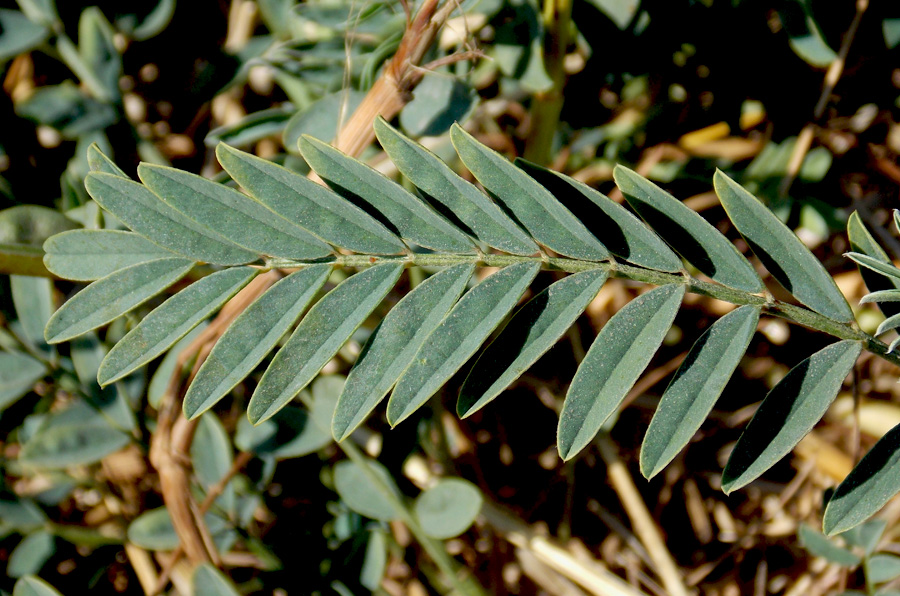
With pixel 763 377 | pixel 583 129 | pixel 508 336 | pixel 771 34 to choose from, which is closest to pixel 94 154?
pixel 508 336

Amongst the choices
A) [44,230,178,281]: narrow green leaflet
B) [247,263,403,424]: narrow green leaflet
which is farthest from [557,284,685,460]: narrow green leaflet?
[44,230,178,281]: narrow green leaflet

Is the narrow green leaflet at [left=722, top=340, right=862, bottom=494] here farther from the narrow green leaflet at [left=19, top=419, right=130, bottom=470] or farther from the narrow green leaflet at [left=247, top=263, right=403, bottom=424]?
the narrow green leaflet at [left=19, top=419, right=130, bottom=470]

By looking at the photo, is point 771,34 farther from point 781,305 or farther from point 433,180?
point 433,180

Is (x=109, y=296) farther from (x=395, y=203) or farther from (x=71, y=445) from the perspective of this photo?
(x=71, y=445)

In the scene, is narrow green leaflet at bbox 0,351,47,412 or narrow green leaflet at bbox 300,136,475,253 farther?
narrow green leaflet at bbox 0,351,47,412

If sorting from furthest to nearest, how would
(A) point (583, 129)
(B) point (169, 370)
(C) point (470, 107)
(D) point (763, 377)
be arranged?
(D) point (763, 377), (A) point (583, 129), (B) point (169, 370), (C) point (470, 107)

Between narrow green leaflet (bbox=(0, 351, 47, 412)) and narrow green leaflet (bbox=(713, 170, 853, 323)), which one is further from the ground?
narrow green leaflet (bbox=(713, 170, 853, 323))

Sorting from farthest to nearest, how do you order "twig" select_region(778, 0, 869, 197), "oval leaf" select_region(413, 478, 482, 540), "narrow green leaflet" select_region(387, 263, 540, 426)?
"twig" select_region(778, 0, 869, 197), "oval leaf" select_region(413, 478, 482, 540), "narrow green leaflet" select_region(387, 263, 540, 426)
